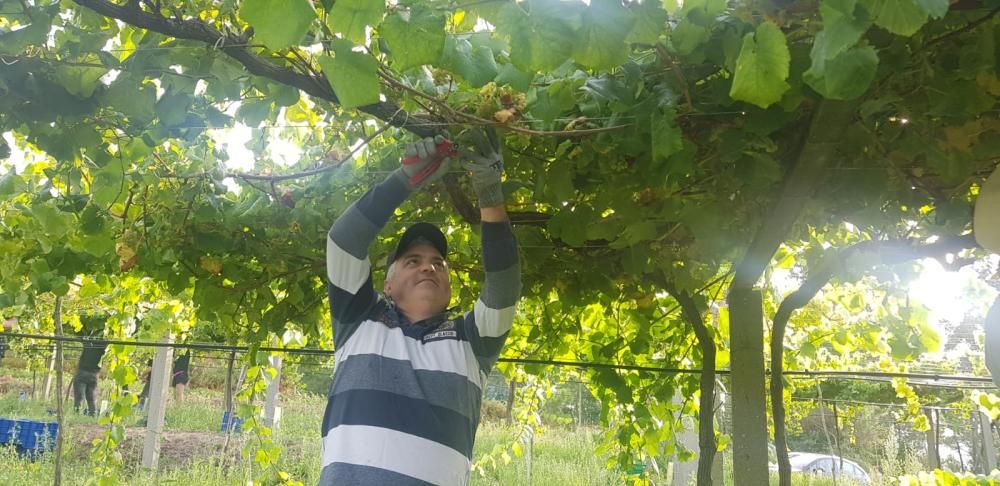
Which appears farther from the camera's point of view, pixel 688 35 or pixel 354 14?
pixel 688 35


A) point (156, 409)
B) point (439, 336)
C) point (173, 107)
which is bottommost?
point (156, 409)

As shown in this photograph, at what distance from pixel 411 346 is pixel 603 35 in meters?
1.02

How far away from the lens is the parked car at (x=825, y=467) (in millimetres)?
8012

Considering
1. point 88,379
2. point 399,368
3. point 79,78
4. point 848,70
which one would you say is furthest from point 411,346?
point 88,379

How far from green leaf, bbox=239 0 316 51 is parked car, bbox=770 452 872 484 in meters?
6.97

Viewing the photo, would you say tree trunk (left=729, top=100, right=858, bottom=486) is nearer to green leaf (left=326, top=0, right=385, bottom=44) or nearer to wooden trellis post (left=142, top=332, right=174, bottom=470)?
green leaf (left=326, top=0, right=385, bottom=44)

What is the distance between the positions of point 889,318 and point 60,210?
2.88m

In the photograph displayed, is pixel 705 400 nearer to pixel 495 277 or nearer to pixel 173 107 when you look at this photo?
pixel 495 277

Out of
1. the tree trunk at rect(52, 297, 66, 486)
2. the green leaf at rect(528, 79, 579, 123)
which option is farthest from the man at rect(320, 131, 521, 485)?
the tree trunk at rect(52, 297, 66, 486)

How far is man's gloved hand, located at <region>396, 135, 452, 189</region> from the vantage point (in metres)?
1.39

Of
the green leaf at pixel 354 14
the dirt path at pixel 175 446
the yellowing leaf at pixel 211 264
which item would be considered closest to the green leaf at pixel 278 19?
the green leaf at pixel 354 14

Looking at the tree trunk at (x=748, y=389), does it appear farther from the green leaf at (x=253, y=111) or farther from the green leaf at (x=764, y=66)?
the green leaf at (x=253, y=111)

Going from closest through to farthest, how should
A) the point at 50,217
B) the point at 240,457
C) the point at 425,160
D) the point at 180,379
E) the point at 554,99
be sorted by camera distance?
1. the point at 554,99
2. the point at 425,160
3. the point at 50,217
4. the point at 240,457
5. the point at 180,379

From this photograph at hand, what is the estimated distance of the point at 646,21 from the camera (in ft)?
2.51
